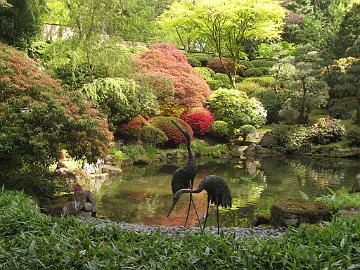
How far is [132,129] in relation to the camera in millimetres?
17312

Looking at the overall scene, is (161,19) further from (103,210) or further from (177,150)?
(103,210)

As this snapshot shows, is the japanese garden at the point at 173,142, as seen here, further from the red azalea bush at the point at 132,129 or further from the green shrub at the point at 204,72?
the green shrub at the point at 204,72

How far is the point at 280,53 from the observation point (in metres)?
32.4

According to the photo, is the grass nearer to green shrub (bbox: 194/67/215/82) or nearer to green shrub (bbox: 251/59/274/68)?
green shrub (bbox: 194/67/215/82)

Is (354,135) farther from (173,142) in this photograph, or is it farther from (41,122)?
(41,122)

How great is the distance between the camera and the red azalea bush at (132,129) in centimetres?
1730

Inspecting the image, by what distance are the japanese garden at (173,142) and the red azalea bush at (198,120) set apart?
0.05m

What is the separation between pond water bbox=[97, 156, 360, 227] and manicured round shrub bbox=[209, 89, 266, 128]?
2.74 m

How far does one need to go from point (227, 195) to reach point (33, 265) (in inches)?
103

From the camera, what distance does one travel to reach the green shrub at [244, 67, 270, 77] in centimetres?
2959

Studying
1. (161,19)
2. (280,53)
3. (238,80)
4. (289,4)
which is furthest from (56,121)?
(289,4)

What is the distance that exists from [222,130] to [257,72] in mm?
10720

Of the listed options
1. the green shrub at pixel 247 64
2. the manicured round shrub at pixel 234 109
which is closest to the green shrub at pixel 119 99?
the manicured round shrub at pixel 234 109

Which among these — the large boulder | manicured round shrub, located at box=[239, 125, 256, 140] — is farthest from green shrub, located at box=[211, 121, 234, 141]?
the large boulder
